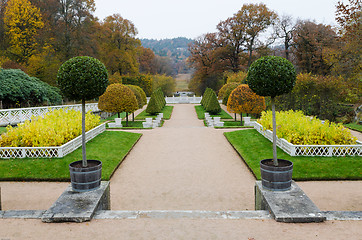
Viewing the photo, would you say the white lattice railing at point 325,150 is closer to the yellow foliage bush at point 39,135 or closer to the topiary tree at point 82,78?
the topiary tree at point 82,78

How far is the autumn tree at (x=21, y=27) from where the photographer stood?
34.9 metres

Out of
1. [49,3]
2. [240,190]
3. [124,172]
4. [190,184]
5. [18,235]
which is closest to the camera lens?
[18,235]

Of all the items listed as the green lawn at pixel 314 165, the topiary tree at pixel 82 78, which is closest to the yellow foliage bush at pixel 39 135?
the topiary tree at pixel 82 78

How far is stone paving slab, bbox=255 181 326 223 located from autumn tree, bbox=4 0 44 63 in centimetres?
3800

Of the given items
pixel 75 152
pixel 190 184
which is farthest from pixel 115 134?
pixel 190 184

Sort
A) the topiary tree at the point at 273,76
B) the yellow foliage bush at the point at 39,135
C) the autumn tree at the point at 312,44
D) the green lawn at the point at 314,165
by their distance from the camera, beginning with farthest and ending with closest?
the autumn tree at the point at 312,44 < the yellow foliage bush at the point at 39,135 < the green lawn at the point at 314,165 < the topiary tree at the point at 273,76

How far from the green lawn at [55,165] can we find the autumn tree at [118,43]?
3888cm

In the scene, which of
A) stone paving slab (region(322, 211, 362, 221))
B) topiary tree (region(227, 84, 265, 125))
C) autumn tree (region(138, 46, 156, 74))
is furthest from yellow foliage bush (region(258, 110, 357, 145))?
autumn tree (region(138, 46, 156, 74))

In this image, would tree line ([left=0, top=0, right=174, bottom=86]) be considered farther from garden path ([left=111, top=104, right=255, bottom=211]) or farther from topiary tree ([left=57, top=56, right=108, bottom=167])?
topiary tree ([left=57, top=56, right=108, bottom=167])

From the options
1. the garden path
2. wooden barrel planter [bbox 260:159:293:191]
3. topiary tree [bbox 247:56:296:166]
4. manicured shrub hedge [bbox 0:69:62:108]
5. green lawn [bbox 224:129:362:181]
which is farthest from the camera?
manicured shrub hedge [bbox 0:69:62:108]

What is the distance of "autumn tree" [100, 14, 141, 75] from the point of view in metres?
49.1

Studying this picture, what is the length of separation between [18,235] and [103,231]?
56.4 inches

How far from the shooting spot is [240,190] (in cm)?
822

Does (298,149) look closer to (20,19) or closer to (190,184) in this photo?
(190,184)
